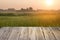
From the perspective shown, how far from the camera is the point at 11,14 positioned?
78.7 inches

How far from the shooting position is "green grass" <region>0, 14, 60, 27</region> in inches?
77.5

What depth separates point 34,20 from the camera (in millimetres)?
1963

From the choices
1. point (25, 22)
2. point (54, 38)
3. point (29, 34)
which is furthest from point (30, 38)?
point (25, 22)

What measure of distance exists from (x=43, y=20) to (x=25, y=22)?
0.84 feet

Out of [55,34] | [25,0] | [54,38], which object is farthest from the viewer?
[25,0]

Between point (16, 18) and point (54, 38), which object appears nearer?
point (54, 38)

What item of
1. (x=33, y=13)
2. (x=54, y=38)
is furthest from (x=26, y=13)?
(x=54, y=38)

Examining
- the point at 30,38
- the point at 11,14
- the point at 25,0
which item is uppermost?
the point at 25,0

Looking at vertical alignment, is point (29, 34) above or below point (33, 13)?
below

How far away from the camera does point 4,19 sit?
1993 millimetres

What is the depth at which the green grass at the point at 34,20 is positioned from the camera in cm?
197

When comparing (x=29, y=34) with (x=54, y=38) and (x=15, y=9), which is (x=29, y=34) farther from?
(x=15, y=9)

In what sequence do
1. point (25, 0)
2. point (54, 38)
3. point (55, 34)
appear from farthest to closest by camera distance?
point (25, 0) < point (55, 34) < point (54, 38)

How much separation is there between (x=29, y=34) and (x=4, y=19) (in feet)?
2.09
